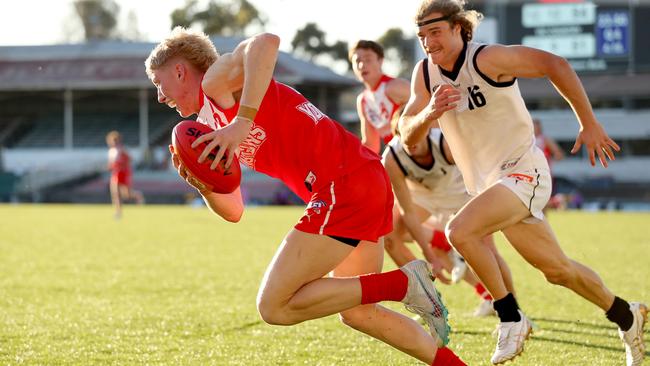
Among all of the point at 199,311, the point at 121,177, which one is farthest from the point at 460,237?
the point at 121,177

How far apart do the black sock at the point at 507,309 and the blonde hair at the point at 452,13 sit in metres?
1.34

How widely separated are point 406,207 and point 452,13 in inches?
75.3

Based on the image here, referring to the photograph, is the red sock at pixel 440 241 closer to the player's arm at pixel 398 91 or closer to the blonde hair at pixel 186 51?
the player's arm at pixel 398 91

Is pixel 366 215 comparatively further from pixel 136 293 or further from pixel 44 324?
pixel 136 293

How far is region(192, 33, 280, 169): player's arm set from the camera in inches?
147

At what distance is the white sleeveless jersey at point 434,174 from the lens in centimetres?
693

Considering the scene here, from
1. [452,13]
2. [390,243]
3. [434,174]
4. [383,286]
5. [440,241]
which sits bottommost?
[440,241]

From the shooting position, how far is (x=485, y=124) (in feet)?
16.5

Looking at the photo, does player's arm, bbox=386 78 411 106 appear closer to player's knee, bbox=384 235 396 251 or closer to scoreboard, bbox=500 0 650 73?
player's knee, bbox=384 235 396 251

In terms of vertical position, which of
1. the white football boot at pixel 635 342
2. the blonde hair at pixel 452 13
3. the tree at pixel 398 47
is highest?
the blonde hair at pixel 452 13

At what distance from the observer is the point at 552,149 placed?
16766 millimetres

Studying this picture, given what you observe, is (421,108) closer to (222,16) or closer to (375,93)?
(375,93)

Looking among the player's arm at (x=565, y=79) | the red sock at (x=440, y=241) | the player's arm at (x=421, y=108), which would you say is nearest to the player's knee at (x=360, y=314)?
the player's arm at (x=421, y=108)

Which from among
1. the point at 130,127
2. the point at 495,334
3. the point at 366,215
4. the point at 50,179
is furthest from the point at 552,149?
the point at 130,127
